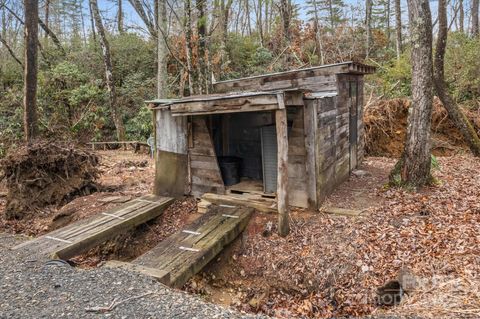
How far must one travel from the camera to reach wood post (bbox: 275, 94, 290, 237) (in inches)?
205

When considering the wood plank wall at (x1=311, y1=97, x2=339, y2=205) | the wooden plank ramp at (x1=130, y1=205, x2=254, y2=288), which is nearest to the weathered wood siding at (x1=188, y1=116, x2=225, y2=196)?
the wooden plank ramp at (x1=130, y1=205, x2=254, y2=288)

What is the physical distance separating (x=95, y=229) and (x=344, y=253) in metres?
3.89

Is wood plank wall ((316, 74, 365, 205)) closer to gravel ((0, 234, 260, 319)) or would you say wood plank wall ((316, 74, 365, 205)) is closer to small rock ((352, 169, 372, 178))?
small rock ((352, 169, 372, 178))

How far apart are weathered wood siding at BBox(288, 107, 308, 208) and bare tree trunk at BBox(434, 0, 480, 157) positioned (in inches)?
177

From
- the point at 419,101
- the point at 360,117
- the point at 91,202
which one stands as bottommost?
the point at 91,202

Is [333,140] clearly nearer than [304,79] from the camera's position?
Yes

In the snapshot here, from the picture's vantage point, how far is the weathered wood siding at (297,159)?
6.01 metres

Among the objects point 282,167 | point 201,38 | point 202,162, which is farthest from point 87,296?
point 201,38

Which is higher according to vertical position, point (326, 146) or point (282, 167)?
point (326, 146)

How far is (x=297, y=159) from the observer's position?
609 cm

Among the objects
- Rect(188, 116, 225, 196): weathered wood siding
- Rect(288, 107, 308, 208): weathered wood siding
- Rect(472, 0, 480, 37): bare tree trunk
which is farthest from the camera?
Rect(472, 0, 480, 37): bare tree trunk

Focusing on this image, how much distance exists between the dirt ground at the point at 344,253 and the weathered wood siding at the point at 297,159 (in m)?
0.29

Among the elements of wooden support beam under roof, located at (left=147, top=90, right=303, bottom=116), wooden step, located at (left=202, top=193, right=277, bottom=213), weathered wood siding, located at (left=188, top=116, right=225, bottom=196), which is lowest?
wooden step, located at (left=202, top=193, right=277, bottom=213)

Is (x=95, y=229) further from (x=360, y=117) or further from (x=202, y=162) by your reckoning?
(x=360, y=117)
